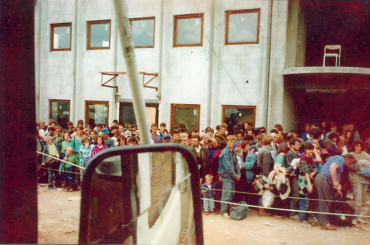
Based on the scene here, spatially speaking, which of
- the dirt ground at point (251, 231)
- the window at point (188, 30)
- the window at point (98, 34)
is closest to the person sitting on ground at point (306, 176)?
the dirt ground at point (251, 231)

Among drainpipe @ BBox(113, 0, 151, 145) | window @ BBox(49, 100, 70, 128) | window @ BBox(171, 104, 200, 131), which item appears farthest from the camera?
window @ BBox(49, 100, 70, 128)

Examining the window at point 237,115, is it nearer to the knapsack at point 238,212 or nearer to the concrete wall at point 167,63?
the concrete wall at point 167,63

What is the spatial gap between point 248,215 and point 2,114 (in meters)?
6.18

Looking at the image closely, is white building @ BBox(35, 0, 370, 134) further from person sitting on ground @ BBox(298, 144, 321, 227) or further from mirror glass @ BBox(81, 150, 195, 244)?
mirror glass @ BBox(81, 150, 195, 244)

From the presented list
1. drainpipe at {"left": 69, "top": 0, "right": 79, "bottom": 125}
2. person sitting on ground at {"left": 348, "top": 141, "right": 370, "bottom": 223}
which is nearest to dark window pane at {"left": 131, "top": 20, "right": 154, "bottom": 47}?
drainpipe at {"left": 69, "top": 0, "right": 79, "bottom": 125}

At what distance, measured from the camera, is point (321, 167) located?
6.14 m

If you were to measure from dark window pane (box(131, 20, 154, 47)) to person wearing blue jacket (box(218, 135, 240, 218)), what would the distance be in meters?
7.94

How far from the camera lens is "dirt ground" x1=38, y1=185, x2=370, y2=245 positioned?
17.5 ft

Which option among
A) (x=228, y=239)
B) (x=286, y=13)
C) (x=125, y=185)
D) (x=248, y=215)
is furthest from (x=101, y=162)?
(x=286, y=13)

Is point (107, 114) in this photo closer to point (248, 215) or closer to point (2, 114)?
point (248, 215)

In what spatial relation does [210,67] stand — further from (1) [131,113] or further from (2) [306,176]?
(2) [306,176]

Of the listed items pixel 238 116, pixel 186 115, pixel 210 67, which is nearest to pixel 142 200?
pixel 238 116

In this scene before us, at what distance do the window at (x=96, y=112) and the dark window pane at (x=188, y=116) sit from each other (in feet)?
11.3

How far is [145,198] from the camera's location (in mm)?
1605
